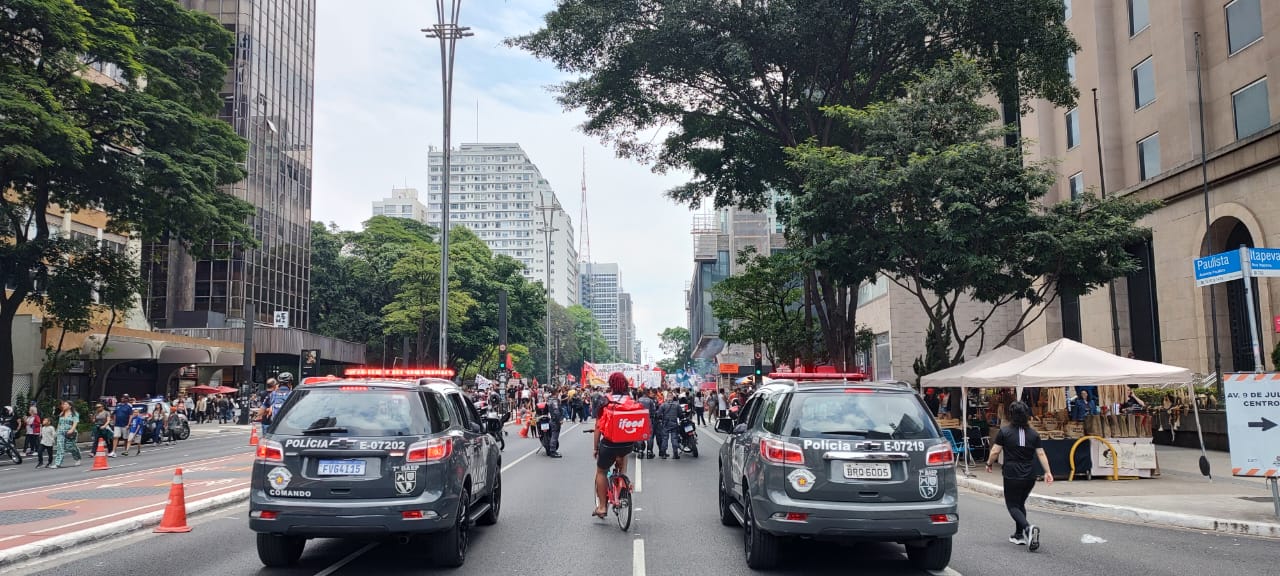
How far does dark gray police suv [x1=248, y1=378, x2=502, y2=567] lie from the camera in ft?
25.1

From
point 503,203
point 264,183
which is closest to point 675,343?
point 503,203

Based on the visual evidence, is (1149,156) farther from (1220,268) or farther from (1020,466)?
(1020,466)

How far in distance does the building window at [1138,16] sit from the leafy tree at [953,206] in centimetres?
1245

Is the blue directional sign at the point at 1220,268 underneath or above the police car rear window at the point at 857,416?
above

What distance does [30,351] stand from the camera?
32.8 meters

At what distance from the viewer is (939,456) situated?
7.85 metres

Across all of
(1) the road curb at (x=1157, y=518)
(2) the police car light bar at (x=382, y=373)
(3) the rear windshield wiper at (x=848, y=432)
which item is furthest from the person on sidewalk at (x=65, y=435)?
(1) the road curb at (x=1157, y=518)

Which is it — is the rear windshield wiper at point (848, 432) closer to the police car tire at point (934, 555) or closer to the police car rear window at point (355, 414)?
the police car tire at point (934, 555)

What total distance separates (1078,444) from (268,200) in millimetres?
54261

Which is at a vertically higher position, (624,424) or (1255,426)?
(624,424)

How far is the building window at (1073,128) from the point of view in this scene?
120 ft

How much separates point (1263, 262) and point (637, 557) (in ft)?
31.1

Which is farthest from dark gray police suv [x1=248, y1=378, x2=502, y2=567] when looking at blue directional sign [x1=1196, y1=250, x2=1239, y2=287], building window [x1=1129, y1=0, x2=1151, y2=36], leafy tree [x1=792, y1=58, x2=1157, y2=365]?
building window [x1=1129, y1=0, x2=1151, y2=36]

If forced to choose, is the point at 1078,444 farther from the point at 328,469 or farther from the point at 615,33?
the point at 615,33
